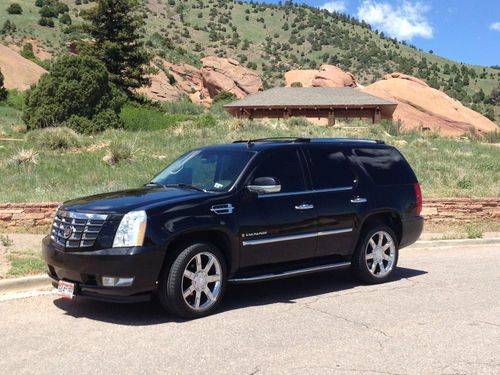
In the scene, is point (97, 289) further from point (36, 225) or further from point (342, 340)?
point (36, 225)

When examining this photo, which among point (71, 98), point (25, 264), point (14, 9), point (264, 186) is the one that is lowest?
point (25, 264)

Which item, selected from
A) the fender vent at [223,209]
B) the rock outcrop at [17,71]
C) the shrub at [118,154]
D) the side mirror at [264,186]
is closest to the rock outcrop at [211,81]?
the rock outcrop at [17,71]

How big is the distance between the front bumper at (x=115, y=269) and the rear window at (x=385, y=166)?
3.61 meters

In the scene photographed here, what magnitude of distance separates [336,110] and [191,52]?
50.9 meters

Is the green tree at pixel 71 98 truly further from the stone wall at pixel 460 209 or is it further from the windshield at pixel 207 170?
the windshield at pixel 207 170

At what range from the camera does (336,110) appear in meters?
44.7

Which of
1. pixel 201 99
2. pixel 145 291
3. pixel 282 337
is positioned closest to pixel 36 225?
pixel 145 291

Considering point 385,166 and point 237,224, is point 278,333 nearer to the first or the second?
point 237,224

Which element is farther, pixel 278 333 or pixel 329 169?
pixel 329 169

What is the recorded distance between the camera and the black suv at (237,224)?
6.28 metres

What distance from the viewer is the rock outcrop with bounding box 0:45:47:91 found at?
47438mm

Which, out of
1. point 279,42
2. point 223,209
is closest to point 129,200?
point 223,209

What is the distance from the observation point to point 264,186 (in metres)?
7.07

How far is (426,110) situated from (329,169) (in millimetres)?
46057
